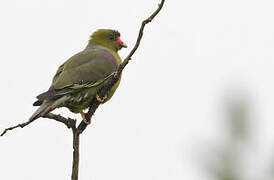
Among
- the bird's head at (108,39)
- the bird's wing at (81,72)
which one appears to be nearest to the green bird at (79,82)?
the bird's wing at (81,72)

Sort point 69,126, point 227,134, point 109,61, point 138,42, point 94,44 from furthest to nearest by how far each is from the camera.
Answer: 1. point 94,44
2. point 109,61
3. point 69,126
4. point 138,42
5. point 227,134

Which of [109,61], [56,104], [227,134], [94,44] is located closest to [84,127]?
[56,104]

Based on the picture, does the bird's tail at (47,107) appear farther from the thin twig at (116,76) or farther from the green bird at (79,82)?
the thin twig at (116,76)

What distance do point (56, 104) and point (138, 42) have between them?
6.12ft

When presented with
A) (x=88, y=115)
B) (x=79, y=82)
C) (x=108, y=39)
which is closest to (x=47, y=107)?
(x=88, y=115)

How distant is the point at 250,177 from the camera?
2.97 ft

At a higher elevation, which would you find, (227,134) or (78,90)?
(78,90)

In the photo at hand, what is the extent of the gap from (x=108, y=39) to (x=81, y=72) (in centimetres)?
151

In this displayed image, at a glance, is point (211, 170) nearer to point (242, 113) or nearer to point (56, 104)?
point (242, 113)

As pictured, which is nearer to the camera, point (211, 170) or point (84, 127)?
point (211, 170)

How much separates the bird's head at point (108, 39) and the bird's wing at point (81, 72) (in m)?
0.70

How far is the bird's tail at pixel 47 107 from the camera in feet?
14.3

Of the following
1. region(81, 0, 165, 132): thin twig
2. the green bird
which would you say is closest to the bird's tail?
the green bird

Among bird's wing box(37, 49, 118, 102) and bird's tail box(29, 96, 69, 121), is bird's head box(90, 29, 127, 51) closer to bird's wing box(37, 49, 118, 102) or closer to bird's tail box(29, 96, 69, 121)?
bird's wing box(37, 49, 118, 102)
